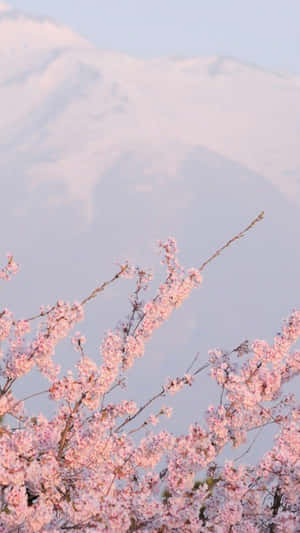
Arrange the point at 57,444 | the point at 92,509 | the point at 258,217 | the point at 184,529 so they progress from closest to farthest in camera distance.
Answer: the point at 92,509
the point at 184,529
the point at 57,444
the point at 258,217

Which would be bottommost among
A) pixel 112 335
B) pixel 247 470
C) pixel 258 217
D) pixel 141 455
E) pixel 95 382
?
pixel 247 470

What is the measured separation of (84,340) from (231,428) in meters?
1.82

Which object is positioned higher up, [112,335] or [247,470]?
[112,335]

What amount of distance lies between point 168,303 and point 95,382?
1.43m

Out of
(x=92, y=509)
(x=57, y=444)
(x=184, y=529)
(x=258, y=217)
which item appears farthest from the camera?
(x=258, y=217)

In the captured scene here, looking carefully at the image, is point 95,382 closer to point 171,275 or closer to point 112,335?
point 112,335

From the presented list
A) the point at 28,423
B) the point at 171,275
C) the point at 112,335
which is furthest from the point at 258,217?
the point at 28,423

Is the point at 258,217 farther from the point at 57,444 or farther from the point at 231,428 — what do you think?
the point at 57,444

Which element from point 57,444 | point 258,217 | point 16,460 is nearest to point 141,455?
point 57,444

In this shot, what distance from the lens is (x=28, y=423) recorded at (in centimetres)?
896

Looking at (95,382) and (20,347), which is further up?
(20,347)

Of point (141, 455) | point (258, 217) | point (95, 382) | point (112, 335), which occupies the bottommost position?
point (141, 455)

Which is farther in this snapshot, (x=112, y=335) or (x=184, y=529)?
(x=112, y=335)

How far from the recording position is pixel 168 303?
9.51m
